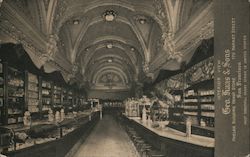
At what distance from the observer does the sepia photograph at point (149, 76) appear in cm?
346

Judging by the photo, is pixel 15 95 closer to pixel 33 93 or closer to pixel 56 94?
pixel 33 93

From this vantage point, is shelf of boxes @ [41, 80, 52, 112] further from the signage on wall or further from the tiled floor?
the signage on wall

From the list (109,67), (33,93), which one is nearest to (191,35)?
(33,93)

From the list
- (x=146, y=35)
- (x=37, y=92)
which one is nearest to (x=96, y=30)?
(x=146, y=35)

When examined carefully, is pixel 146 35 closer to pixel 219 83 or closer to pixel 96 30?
pixel 96 30

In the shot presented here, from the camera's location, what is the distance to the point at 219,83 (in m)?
3.57

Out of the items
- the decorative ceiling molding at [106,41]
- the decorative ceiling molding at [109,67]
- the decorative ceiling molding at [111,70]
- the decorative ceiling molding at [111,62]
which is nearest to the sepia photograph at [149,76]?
the decorative ceiling molding at [106,41]

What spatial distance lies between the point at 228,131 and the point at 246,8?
4.40 feet

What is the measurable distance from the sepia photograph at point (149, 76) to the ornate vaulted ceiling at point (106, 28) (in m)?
0.05

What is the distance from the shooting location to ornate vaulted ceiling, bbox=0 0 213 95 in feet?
25.7

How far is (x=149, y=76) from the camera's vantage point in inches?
758

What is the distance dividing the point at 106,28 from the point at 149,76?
4.05m

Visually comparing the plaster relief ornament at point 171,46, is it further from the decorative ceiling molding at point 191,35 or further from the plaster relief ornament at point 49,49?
the plaster relief ornament at point 49,49

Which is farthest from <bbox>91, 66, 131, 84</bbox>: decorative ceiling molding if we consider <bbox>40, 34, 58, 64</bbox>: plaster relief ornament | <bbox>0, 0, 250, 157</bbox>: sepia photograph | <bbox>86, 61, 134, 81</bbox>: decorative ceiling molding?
<bbox>40, 34, 58, 64</bbox>: plaster relief ornament
